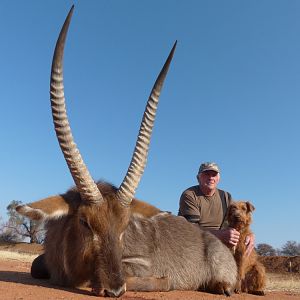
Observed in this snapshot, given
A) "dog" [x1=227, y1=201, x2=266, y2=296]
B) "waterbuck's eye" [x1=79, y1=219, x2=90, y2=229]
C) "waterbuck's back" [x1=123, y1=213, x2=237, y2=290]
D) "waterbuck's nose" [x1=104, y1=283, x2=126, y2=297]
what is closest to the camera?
"waterbuck's nose" [x1=104, y1=283, x2=126, y2=297]

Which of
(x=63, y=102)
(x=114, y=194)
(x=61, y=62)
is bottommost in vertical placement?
(x=114, y=194)

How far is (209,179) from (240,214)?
114cm

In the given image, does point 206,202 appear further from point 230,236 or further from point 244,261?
point 244,261

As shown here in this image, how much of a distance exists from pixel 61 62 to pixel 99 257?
227 cm

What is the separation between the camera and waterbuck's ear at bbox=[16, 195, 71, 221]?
17.0 feet

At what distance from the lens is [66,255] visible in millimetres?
5828

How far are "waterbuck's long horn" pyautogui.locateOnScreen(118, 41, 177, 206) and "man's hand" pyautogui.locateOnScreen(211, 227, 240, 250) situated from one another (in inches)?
116

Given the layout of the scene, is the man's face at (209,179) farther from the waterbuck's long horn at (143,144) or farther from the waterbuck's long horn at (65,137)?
the waterbuck's long horn at (65,137)

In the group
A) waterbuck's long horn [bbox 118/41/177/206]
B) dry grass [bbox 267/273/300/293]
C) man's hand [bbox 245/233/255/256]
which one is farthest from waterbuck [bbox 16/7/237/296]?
dry grass [bbox 267/273/300/293]

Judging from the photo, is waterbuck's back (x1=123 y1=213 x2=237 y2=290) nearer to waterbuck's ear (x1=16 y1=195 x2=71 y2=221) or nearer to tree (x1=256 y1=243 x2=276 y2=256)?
waterbuck's ear (x1=16 y1=195 x2=71 y2=221)

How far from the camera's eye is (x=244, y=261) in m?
8.16

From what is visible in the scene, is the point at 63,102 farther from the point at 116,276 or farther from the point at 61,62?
the point at 116,276

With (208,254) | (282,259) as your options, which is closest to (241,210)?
(208,254)

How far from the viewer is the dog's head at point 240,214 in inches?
339
